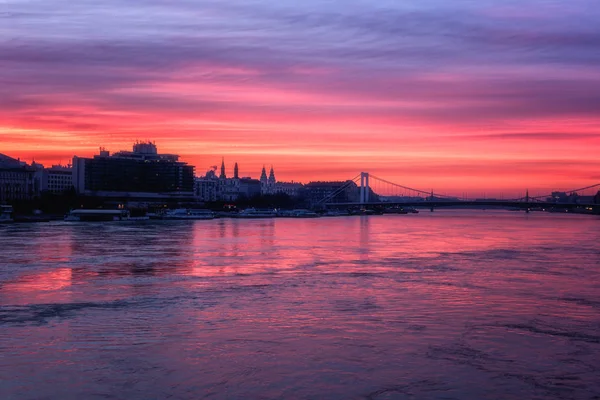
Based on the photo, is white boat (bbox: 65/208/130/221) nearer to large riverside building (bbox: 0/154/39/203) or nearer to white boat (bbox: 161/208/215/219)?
white boat (bbox: 161/208/215/219)

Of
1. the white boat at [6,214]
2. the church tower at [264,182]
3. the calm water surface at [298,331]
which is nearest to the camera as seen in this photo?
the calm water surface at [298,331]

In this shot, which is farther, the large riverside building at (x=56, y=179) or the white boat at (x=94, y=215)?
the large riverside building at (x=56, y=179)

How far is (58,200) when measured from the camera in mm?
42000

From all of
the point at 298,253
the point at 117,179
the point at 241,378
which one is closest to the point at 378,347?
the point at 241,378

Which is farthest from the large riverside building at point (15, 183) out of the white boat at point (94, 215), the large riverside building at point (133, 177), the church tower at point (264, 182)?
the church tower at point (264, 182)

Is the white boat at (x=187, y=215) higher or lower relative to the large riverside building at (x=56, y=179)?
lower

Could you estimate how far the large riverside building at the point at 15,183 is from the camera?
47031 millimetres

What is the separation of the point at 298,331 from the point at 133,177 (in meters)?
58.4

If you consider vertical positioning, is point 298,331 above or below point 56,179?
below

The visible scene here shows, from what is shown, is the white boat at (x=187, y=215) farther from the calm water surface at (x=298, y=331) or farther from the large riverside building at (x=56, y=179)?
the calm water surface at (x=298, y=331)

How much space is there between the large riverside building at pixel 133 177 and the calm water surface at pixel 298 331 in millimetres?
48532

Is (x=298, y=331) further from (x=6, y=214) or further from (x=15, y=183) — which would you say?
(x=15, y=183)

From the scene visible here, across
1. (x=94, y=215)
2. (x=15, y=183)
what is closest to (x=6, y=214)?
(x=94, y=215)

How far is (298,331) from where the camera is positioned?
21.2 ft
